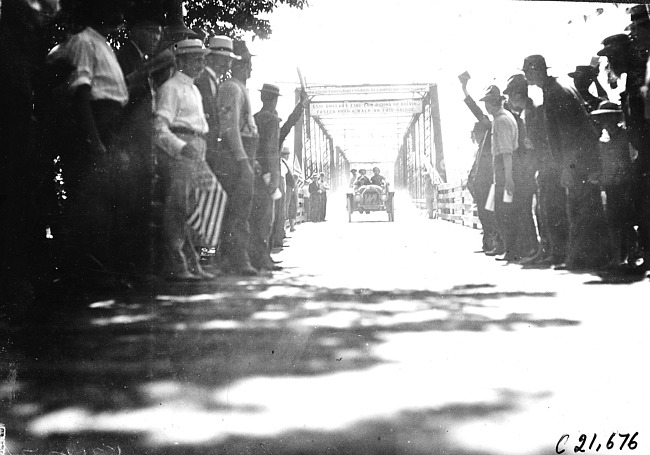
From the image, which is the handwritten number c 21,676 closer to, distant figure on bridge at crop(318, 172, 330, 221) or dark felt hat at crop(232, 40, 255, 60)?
dark felt hat at crop(232, 40, 255, 60)

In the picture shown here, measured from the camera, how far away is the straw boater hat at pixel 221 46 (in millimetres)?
2092

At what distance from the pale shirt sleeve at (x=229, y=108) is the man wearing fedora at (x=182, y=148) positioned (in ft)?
0.25

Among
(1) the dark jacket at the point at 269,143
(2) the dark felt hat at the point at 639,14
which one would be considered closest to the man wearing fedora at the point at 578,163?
(2) the dark felt hat at the point at 639,14

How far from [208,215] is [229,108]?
16.2 inches

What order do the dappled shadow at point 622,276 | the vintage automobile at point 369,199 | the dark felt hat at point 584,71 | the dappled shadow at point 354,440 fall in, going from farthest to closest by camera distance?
1. the vintage automobile at point 369,199
2. the dark felt hat at point 584,71
3. the dappled shadow at point 622,276
4. the dappled shadow at point 354,440

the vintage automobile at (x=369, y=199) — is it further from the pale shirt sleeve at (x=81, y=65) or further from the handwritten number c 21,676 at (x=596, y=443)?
the handwritten number c 21,676 at (x=596, y=443)

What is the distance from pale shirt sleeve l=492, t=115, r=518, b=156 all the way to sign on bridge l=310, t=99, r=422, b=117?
55 centimetres

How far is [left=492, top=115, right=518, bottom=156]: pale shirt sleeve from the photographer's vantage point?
274 centimetres

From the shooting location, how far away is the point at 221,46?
213cm

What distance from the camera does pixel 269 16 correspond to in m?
2.23

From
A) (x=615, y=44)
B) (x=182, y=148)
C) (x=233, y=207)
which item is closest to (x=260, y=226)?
(x=233, y=207)

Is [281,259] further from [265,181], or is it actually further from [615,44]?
[615,44]

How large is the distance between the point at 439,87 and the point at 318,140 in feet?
1.97

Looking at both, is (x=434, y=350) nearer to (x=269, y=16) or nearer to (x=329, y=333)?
(x=329, y=333)
